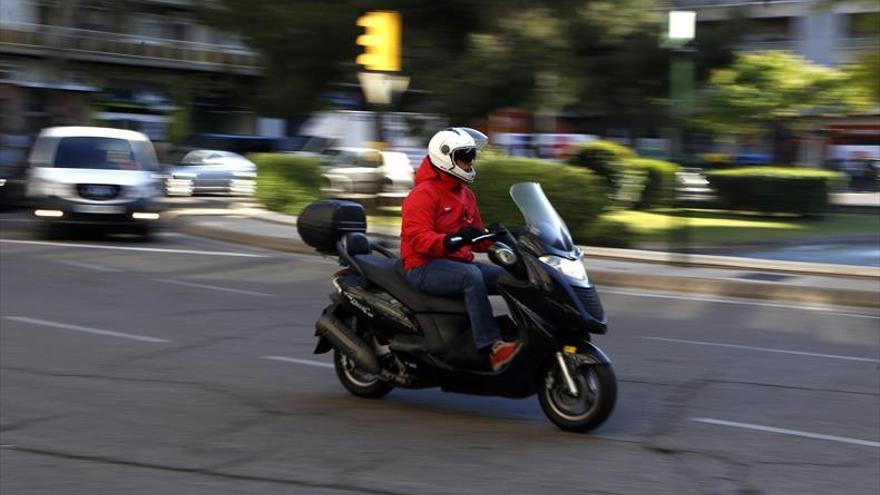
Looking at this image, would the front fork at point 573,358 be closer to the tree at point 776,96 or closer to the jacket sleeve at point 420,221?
the jacket sleeve at point 420,221

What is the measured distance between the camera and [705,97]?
39.9 meters

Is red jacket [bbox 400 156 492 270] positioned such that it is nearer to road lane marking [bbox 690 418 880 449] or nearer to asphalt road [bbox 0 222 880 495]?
asphalt road [bbox 0 222 880 495]

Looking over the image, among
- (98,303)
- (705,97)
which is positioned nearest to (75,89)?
(705,97)

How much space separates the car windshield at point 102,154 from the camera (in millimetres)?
19297

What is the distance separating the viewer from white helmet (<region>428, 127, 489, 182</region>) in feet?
22.6

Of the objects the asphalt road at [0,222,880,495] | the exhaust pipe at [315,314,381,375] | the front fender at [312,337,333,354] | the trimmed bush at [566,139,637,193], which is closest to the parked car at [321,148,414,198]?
the trimmed bush at [566,139,637,193]

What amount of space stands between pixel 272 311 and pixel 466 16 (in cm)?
1519

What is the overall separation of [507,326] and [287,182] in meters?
19.8

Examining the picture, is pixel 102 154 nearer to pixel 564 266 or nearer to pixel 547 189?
pixel 547 189

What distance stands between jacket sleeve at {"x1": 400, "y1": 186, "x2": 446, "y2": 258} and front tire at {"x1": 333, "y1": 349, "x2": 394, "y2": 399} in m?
1.15

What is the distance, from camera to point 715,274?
657 inches

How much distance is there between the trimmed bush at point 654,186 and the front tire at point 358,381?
2085cm

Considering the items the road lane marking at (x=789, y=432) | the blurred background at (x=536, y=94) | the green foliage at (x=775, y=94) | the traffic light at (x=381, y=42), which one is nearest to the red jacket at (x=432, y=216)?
the road lane marking at (x=789, y=432)

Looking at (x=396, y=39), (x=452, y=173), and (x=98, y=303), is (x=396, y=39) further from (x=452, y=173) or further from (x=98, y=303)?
(x=452, y=173)
